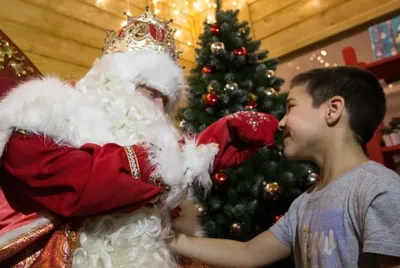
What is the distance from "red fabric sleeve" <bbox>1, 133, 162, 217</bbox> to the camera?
888 mm

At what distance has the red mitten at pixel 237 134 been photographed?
1113 millimetres

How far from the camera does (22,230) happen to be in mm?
948

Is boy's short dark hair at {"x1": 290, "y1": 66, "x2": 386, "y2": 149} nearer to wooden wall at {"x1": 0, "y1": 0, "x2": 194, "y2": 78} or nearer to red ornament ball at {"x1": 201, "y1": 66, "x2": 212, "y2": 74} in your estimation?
red ornament ball at {"x1": 201, "y1": 66, "x2": 212, "y2": 74}

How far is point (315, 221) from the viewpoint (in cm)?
95

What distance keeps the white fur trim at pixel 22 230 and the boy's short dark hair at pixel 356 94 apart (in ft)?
2.49

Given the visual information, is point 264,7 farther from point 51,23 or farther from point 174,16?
point 51,23

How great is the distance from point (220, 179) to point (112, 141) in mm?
731

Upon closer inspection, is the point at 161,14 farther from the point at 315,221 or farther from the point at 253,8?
the point at 315,221

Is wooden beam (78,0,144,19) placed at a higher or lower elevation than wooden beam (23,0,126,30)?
higher

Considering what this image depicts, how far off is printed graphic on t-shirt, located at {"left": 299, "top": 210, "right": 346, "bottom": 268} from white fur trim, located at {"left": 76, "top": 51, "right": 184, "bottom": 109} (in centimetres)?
64

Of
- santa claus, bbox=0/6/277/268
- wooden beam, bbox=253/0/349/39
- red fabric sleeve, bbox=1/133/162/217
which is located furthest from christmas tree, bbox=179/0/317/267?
wooden beam, bbox=253/0/349/39

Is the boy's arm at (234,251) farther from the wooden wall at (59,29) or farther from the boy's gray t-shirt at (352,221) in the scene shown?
the wooden wall at (59,29)

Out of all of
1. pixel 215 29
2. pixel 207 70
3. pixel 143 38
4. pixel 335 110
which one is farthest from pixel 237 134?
pixel 215 29

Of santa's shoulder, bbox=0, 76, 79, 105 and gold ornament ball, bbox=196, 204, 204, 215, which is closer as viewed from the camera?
santa's shoulder, bbox=0, 76, 79, 105
